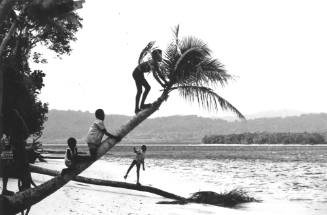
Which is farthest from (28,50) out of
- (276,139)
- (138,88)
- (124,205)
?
(276,139)

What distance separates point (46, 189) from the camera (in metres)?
8.48

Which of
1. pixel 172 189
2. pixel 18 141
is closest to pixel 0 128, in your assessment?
pixel 18 141

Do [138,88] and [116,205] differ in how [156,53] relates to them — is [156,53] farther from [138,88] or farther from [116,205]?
[116,205]

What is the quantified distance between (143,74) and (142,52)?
0.41 m

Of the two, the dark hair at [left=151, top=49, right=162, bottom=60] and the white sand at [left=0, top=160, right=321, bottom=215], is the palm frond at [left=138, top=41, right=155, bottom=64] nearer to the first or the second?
the dark hair at [left=151, top=49, right=162, bottom=60]

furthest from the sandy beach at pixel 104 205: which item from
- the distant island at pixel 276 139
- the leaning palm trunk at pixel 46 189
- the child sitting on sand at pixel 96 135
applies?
the distant island at pixel 276 139

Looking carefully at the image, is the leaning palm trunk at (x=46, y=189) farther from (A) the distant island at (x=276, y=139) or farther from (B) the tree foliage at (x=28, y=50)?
(A) the distant island at (x=276, y=139)

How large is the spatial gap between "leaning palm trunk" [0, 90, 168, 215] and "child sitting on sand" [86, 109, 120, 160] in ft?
0.29

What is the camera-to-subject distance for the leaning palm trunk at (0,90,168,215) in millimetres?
8258

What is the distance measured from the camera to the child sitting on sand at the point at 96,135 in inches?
342

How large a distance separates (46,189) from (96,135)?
1.26 metres

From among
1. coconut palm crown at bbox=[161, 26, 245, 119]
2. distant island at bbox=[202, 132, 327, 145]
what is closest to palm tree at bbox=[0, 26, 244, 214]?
coconut palm crown at bbox=[161, 26, 245, 119]

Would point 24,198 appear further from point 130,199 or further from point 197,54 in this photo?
point 130,199

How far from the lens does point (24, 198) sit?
27.8 ft
